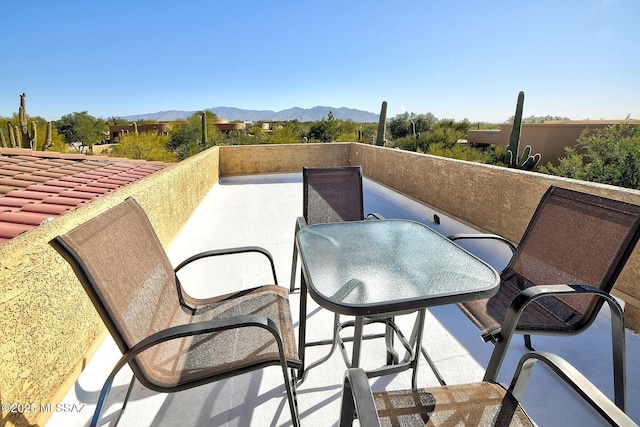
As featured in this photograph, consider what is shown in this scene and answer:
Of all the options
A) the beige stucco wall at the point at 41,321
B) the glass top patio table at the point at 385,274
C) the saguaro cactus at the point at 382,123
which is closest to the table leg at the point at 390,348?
the glass top patio table at the point at 385,274

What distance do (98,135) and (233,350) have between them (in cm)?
5002

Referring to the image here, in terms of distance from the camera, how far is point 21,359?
1173mm

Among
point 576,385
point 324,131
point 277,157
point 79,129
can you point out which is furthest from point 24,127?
point 79,129

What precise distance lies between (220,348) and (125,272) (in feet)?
1.69

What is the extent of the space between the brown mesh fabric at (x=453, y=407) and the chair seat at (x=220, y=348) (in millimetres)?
420

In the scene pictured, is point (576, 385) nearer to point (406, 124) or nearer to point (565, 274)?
point (565, 274)

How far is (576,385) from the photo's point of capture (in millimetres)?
834

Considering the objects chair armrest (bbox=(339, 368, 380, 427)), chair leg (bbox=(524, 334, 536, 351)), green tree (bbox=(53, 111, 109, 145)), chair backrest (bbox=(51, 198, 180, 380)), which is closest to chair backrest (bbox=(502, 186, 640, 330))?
chair leg (bbox=(524, 334, 536, 351))

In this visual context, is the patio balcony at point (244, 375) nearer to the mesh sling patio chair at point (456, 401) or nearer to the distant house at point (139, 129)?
the mesh sling patio chair at point (456, 401)

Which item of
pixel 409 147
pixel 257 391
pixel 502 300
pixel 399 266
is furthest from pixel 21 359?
pixel 409 147

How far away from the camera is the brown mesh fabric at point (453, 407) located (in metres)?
0.98

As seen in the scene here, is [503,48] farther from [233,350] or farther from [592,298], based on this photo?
[233,350]

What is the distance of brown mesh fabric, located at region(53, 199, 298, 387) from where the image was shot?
1.07 m

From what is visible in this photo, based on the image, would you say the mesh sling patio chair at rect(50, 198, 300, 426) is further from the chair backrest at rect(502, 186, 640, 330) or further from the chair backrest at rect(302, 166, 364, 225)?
the chair backrest at rect(502, 186, 640, 330)
